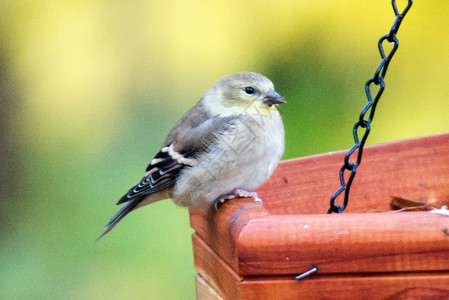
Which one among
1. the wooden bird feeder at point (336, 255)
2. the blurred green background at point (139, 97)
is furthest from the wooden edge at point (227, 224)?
the blurred green background at point (139, 97)

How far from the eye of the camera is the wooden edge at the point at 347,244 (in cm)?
142

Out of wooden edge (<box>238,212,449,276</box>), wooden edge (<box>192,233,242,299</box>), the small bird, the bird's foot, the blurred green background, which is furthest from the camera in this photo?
the blurred green background

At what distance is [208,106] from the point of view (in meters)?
2.30

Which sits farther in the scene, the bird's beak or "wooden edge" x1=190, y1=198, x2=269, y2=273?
the bird's beak

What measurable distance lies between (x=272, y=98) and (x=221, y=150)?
0.21m

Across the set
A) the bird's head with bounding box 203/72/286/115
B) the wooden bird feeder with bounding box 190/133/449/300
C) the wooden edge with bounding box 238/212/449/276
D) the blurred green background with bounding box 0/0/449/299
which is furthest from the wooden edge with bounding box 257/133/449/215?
the blurred green background with bounding box 0/0/449/299

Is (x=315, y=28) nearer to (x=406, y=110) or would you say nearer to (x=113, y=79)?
(x=406, y=110)

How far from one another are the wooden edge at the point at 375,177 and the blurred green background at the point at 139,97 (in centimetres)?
75

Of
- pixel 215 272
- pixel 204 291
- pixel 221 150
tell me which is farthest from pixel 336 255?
pixel 221 150

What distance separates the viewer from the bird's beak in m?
2.19

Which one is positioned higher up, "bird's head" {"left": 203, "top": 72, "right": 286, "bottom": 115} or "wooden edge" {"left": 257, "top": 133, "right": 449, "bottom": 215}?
"bird's head" {"left": 203, "top": 72, "right": 286, "bottom": 115}

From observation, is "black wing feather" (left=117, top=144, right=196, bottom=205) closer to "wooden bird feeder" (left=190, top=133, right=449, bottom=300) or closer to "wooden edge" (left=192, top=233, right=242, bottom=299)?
"wooden edge" (left=192, top=233, right=242, bottom=299)

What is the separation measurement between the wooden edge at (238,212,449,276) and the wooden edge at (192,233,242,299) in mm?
75

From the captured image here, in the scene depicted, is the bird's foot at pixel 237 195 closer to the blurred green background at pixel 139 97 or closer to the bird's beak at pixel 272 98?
the bird's beak at pixel 272 98
